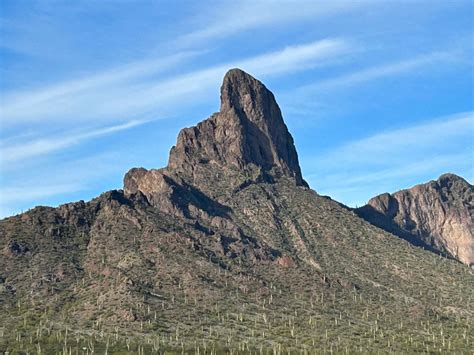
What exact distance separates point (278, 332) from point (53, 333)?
58952 millimetres

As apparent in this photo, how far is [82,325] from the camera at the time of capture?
193 metres

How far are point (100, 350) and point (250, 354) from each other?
111 ft

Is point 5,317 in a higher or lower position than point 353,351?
higher

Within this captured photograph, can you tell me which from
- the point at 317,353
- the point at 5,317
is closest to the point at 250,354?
the point at 317,353

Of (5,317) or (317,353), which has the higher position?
A: (5,317)

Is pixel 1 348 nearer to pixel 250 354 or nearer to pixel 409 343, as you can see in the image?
pixel 250 354

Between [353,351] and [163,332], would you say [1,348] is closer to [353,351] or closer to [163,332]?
[163,332]

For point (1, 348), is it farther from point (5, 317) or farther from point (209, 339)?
point (209, 339)

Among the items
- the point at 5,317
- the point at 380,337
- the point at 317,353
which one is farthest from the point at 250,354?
the point at 5,317

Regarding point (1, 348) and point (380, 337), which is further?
point (380, 337)

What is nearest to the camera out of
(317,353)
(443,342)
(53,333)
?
(317,353)

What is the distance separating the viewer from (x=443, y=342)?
195875mm

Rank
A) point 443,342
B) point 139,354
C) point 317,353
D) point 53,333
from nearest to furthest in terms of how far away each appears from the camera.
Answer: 1. point 139,354
2. point 317,353
3. point 53,333
4. point 443,342

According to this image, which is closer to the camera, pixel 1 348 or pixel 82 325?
pixel 1 348
